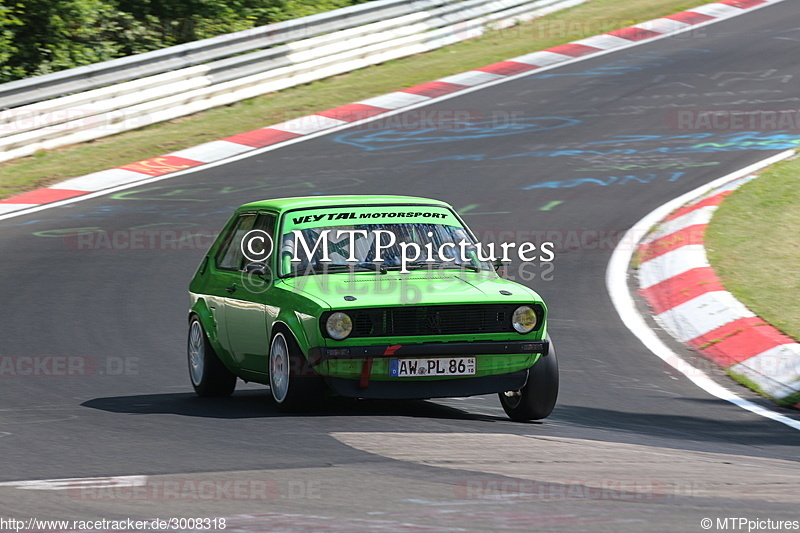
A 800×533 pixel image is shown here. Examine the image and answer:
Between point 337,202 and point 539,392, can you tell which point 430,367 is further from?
point 337,202

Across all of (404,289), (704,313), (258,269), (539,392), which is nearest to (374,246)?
(404,289)

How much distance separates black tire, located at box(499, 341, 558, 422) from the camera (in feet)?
24.0

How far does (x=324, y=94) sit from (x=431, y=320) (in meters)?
13.8

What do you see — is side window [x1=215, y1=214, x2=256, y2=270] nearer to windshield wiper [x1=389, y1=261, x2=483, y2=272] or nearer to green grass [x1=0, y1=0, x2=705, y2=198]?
windshield wiper [x1=389, y1=261, x2=483, y2=272]

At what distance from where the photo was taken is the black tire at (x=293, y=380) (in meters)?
7.10

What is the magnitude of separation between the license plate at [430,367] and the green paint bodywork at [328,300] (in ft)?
0.12

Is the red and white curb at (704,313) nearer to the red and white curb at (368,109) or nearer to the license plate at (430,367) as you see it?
the license plate at (430,367)

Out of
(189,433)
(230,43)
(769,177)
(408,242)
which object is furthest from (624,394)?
(230,43)

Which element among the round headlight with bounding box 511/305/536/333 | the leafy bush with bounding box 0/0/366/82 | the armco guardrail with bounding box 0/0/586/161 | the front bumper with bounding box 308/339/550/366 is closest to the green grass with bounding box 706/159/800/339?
the round headlight with bounding box 511/305/536/333

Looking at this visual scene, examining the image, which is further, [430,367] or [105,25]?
[105,25]

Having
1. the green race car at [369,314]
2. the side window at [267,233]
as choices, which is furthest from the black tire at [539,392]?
the side window at [267,233]

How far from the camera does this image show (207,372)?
325 inches

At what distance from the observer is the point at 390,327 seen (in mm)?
7070

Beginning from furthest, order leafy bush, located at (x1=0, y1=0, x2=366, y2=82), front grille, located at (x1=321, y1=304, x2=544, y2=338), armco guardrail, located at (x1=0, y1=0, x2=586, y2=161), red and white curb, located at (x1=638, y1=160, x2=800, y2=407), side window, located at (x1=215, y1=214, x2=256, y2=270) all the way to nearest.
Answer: leafy bush, located at (x1=0, y1=0, x2=366, y2=82) < armco guardrail, located at (x1=0, y1=0, x2=586, y2=161) < red and white curb, located at (x1=638, y1=160, x2=800, y2=407) < side window, located at (x1=215, y1=214, x2=256, y2=270) < front grille, located at (x1=321, y1=304, x2=544, y2=338)
